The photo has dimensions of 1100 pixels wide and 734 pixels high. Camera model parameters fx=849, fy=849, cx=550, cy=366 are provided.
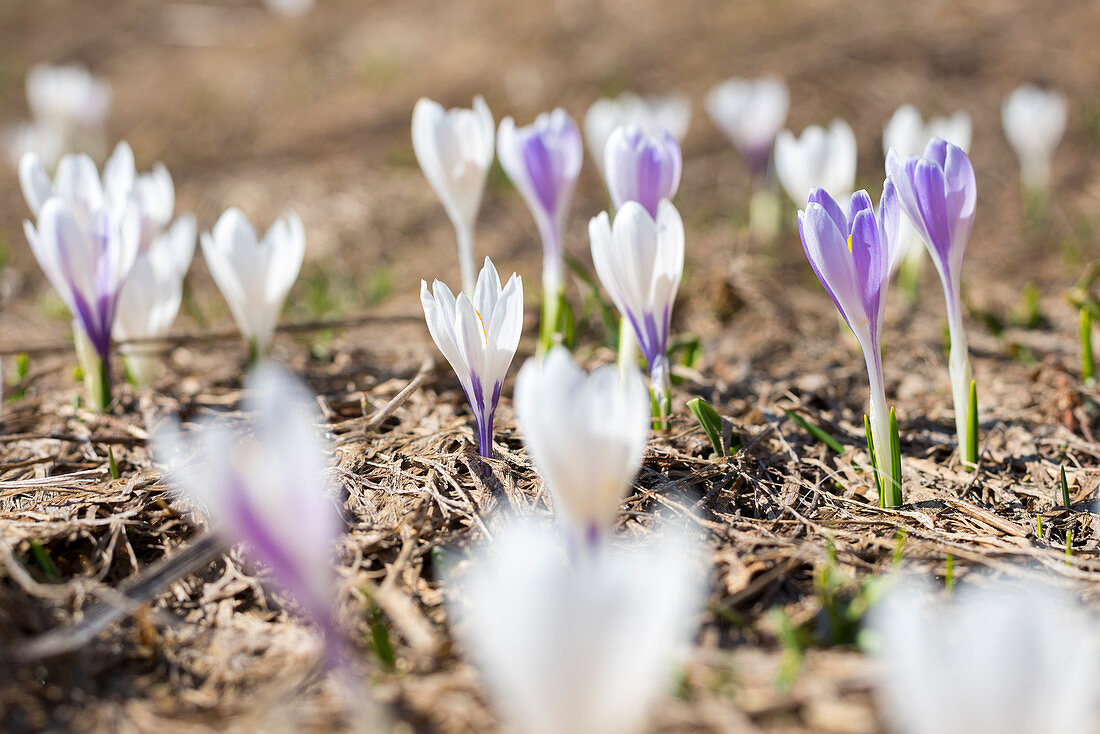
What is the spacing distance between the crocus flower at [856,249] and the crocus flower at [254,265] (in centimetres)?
119

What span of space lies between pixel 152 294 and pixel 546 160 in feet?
3.47

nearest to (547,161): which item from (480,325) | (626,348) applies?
(626,348)

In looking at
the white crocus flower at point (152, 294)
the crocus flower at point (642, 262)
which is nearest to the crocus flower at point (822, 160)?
the crocus flower at point (642, 262)

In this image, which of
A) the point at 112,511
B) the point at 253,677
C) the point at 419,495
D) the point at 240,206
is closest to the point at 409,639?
the point at 253,677

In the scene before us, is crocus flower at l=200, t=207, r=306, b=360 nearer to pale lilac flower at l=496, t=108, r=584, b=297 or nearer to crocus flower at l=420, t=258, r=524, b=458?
pale lilac flower at l=496, t=108, r=584, b=297

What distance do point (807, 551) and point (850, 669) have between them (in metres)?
0.30

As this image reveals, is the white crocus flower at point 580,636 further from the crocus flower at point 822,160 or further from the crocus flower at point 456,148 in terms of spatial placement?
the crocus flower at point 822,160

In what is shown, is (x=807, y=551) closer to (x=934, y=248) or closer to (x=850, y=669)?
(x=850, y=669)

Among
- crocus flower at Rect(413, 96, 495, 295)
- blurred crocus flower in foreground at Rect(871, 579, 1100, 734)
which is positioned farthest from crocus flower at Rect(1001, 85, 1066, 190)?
blurred crocus flower in foreground at Rect(871, 579, 1100, 734)

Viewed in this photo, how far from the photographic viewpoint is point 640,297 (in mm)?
1654

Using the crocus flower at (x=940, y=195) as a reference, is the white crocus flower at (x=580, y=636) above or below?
below

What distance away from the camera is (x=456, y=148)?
2.08 meters

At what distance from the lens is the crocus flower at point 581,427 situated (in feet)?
3.36

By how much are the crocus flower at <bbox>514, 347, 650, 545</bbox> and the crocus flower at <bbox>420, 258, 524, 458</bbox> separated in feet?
1.23
